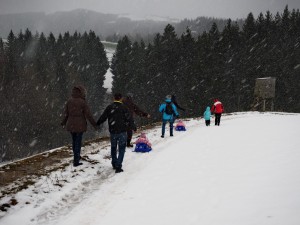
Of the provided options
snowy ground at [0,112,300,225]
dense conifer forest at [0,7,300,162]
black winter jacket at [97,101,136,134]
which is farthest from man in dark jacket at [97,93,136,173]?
dense conifer forest at [0,7,300,162]

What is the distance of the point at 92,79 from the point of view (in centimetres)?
8181

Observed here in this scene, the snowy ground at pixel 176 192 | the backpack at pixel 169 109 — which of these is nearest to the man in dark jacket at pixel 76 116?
the snowy ground at pixel 176 192

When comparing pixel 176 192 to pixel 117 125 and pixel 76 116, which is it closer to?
pixel 117 125

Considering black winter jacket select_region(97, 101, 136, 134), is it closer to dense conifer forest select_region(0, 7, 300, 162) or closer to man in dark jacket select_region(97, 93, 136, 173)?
man in dark jacket select_region(97, 93, 136, 173)

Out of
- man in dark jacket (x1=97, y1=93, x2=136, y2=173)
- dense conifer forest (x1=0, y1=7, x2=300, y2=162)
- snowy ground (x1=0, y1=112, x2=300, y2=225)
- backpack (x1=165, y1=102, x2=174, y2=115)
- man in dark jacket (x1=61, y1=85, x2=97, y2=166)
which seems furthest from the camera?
dense conifer forest (x1=0, y1=7, x2=300, y2=162)

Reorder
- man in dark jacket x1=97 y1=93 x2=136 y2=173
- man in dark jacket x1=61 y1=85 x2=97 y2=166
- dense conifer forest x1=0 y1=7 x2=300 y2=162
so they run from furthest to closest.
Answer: dense conifer forest x1=0 y1=7 x2=300 y2=162, man in dark jacket x1=61 y1=85 x2=97 y2=166, man in dark jacket x1=97 y1=93 x2=136 y2=173

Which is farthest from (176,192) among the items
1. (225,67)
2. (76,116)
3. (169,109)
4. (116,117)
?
(225,67)

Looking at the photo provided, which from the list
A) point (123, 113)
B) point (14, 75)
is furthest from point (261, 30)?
point (123, 113)

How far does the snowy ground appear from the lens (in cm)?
525

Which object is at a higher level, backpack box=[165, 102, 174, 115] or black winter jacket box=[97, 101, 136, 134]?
black winter jacket box=[97, 101, 136, 134]

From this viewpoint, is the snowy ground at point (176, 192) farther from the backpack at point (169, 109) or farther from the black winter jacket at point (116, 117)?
the backpack at point (169, 109)

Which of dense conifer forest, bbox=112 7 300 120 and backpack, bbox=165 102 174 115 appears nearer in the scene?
backpack, bbox=165 102 174 115

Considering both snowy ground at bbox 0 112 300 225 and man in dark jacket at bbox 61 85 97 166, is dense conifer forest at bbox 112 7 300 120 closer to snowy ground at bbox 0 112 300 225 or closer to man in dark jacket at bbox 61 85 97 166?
snowy ground at bbox 0 112 300 225

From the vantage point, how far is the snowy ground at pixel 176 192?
17.2 ft
